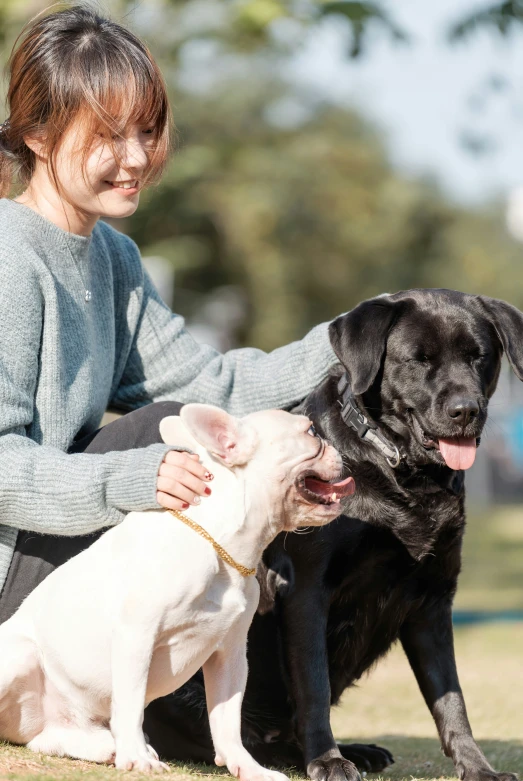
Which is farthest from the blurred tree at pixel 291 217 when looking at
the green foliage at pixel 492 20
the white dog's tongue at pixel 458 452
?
the white dog's tongue at pixel 458 452

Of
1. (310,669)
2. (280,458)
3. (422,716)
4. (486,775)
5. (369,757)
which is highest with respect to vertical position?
(280,458)

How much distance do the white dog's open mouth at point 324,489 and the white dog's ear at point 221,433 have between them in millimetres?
202

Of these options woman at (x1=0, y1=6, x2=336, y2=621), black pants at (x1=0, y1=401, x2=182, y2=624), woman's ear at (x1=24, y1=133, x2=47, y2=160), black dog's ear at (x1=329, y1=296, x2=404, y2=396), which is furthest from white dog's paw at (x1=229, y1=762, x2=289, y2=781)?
woman's ear at (x1=24, y1=133, x2=47, y2=160)

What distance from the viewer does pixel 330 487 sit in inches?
116

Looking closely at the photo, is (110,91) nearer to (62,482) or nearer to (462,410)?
(62,482)

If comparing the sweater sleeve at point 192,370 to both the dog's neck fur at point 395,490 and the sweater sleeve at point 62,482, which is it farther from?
the sweater sleeve at point 62,482

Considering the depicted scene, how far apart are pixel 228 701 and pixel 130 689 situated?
1.18ft

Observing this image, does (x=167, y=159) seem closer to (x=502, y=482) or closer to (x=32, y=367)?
(x=32, y=367)

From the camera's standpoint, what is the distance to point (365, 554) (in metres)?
3.22

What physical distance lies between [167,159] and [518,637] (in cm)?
560

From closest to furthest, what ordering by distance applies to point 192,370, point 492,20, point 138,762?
1. point 138,762
2. point 192,370
3. point 492,20

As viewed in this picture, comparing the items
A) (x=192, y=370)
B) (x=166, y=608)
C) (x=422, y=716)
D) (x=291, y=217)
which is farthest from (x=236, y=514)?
(x=291, y=217)

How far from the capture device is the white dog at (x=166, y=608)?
262 cm

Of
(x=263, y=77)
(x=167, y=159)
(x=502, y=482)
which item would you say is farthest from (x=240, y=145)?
(x=167, y=159)
